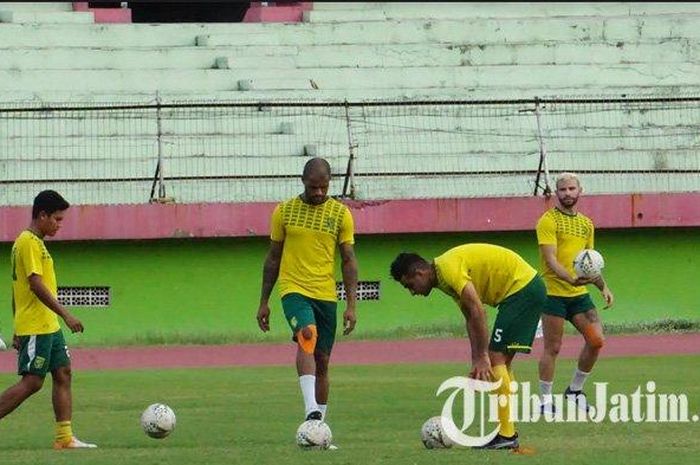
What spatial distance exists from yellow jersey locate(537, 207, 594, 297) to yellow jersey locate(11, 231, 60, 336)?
179 inches

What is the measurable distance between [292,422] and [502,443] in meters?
2.75

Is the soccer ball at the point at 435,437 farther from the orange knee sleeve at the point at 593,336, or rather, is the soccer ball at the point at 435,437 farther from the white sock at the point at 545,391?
the orange knee sleeve at the point at 593,336

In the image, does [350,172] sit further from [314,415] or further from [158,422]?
[158,422]

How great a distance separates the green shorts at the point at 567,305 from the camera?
15023 millimetres

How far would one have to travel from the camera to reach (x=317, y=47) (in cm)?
2997

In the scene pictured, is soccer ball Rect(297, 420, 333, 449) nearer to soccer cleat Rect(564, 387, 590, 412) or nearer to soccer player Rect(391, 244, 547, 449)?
soccer player Rect(391, 244, 547, 449)

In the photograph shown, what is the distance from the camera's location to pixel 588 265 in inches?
565

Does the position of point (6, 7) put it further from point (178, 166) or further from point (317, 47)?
point (178, 166)

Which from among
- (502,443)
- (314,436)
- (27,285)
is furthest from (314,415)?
(27,285)

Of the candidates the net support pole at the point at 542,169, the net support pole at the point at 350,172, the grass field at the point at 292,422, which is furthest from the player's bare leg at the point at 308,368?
the net support pole at the point at 542,169

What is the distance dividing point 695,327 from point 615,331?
1.13 metres

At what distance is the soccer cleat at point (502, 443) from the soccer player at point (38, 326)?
279 cm

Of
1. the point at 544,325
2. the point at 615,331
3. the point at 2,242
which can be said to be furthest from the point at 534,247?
the point at 544,325

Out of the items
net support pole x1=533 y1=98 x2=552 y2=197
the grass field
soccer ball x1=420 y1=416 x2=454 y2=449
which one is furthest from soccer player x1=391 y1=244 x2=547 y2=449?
net support pole x1=533 y1=98 x2=552 y2=197
